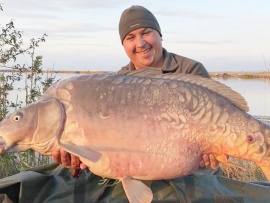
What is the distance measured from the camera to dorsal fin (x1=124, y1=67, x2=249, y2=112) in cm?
252

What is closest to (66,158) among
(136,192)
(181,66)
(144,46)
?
(136,192)

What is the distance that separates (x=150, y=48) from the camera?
374cm

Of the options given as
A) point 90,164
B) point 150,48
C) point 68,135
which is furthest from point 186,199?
point 150,48

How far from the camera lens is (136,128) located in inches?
94.9

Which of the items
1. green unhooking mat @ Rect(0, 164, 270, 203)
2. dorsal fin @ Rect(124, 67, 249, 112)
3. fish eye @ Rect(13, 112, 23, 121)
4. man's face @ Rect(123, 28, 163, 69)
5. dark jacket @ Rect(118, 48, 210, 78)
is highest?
man's face @ Rect(123, 28, 163, 69)

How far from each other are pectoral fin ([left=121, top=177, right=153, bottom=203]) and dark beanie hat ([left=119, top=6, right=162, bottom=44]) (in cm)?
166

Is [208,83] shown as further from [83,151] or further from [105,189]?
[105,189]

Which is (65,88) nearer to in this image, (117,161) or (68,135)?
(68,135)

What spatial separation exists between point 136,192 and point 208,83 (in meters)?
0.71

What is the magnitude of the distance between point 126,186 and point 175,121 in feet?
1.40

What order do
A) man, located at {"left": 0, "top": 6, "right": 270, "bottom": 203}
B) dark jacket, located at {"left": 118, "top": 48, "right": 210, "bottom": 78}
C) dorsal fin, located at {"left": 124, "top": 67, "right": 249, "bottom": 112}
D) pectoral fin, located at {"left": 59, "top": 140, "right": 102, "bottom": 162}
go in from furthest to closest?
dark jacket, located at {"left": 118, "top": 48, "right": 210, "bottom": 78} → man, located at {"left": 0, "top": 6, "right": 270, "bottom": 203} → dorsal fin, located at {"left": 124, "top": 67, "right": 249, "bottom": 112} → pectoral fin, located at {"left": 59, "top": 140, "right": 102, "bottom": 162}

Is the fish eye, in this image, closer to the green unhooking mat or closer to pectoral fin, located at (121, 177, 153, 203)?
the green unhooking mat

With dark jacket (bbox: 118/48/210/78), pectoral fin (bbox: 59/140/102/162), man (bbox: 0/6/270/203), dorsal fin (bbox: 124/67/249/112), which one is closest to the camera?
pectoral fin (bbox: 59/140/102/162)

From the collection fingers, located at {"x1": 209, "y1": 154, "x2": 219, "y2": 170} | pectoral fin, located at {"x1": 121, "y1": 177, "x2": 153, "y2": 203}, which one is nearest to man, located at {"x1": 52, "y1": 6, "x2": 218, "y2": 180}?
fingers, located at {"x1": 209, "y1": 154, "x2": 219, "y2": 170}
